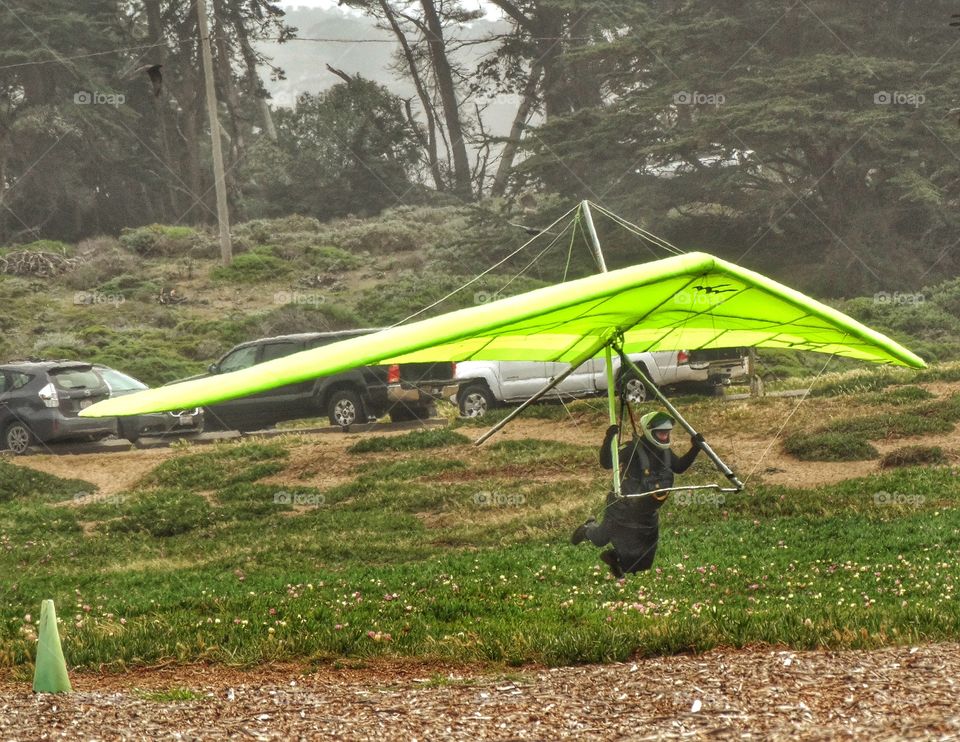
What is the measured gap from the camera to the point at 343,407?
23406mm

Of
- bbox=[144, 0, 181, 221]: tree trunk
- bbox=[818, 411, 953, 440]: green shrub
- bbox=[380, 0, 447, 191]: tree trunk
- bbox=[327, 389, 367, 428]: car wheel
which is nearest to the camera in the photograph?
bbox=[818, 411, 953, 440]: green shrub

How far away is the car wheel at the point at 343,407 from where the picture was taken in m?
23.3

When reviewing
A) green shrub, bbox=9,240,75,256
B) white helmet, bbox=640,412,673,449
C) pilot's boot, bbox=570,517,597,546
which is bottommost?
pilot's boot, bbox=570,517,597,546

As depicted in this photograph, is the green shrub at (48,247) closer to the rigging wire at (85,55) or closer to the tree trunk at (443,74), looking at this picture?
the rigging wire at (85,55)

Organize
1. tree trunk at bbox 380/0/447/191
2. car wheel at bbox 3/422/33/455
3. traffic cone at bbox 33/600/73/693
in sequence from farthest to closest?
1. tree trunk at bbox 380/0/447/191
2. car wheel at bbox 3/422/33/455
3. traffic cone at bbox 33/600/73/693

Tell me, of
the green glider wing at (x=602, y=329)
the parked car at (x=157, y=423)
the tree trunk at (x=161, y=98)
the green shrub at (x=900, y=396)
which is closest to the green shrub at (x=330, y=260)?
the tree trunk at (x=161, y=98)

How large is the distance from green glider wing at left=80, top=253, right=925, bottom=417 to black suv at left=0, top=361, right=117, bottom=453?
14.3 metres

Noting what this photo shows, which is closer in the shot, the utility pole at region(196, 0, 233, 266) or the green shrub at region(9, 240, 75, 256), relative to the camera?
the utility pole at region(196, 0, 233, 266)

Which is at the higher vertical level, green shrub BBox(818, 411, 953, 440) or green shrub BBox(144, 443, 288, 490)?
green shrub BBox(144, 443, 288, 490)

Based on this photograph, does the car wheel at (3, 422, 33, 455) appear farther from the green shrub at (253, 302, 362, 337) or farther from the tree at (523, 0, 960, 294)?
the tree at (523, 0, 960, 294)

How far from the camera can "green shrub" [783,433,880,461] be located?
18375 mm

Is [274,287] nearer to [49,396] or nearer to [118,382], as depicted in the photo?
[118,382]

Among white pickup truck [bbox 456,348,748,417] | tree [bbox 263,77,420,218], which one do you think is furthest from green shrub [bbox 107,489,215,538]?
tree [bbox 263,77,420,218]

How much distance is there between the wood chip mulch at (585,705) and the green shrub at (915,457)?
10.0 metres
